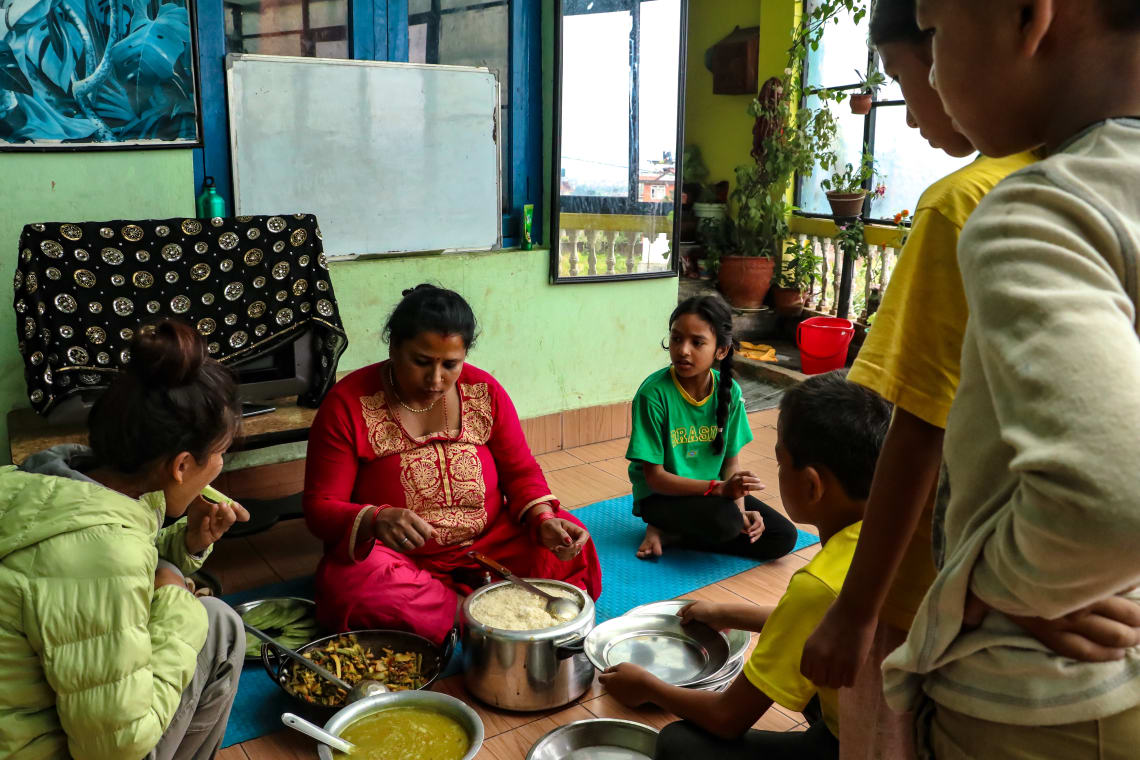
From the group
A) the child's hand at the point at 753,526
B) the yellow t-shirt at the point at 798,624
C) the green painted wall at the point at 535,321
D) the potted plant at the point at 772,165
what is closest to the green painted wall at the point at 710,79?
the potted plant at the point at 772,165

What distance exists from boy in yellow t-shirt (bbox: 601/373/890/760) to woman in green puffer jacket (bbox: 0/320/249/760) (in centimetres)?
90

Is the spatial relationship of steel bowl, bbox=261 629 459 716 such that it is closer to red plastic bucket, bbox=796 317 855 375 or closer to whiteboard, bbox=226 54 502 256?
whiteboard, bbox=226 54 502 256

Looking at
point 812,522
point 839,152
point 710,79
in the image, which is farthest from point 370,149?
point 710,79

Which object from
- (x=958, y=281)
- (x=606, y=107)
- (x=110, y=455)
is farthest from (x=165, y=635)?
(x=606, y=107)

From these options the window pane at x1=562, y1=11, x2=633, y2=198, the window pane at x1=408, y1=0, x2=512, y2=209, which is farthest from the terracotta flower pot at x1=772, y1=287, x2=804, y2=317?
the window pane at x1=408, y1=0, x2=512, y2=209

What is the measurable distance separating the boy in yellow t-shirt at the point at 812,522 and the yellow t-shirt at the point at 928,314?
0.37m

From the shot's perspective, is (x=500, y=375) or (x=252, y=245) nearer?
(x=252, y=245)

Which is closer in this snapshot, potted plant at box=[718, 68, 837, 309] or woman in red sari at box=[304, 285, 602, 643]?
woman in red sari at box=[304, 285, 602, 643]

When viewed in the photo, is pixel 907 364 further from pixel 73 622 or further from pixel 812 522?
pixel 73 622

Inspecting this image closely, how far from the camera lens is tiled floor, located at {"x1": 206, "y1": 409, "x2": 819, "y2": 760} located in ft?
6.74

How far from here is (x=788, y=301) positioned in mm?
6238

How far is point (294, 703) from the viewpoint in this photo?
2170 millimetres

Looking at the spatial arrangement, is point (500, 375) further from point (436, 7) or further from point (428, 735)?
point (428, 735)

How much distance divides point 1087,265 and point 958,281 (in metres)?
0.40
